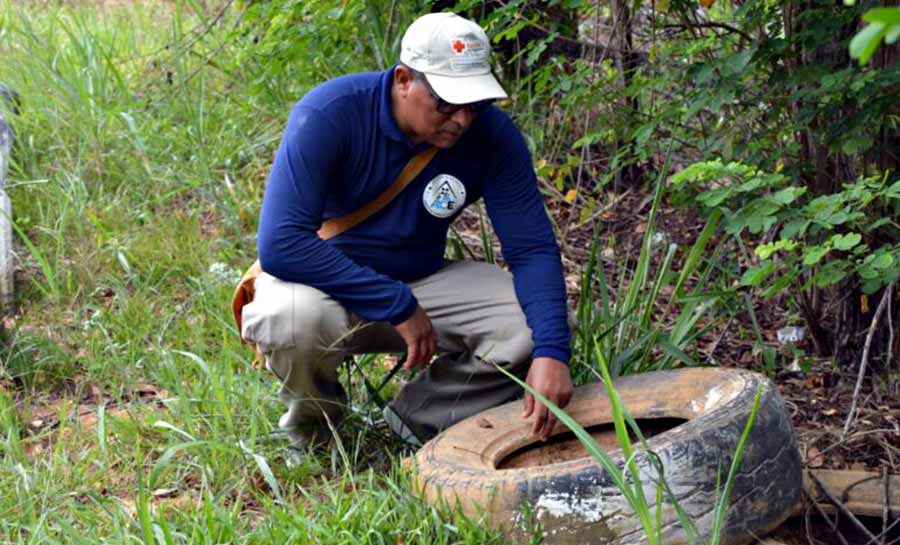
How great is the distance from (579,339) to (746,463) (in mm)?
1227

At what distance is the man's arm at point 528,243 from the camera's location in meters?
3.83

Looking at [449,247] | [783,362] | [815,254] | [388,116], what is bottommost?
[783,362]

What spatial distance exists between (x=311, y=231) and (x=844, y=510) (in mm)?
1739

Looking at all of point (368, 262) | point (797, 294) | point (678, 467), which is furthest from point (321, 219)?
point (797, 294)

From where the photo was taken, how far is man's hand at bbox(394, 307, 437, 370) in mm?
3770

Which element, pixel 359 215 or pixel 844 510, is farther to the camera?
pixel 359 215

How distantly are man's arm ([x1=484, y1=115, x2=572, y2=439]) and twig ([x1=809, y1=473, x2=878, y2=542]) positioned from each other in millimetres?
782

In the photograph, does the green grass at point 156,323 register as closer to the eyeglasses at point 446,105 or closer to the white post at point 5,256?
the white post at point 5,256

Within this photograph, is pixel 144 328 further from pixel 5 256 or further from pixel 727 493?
pixel 727 493

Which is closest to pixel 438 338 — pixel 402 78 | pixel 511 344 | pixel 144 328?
pixel 511 344

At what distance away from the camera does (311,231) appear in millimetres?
3746

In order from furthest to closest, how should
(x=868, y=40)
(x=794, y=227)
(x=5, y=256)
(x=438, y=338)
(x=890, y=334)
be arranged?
(x=5, y=256) < (x=890, y=334) < (x=438, y=338) < (x=794, y=227) < (x=868, y=40)

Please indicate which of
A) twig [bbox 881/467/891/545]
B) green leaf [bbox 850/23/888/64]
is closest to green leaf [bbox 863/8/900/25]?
green leaf [bbox 850/23/888/64]

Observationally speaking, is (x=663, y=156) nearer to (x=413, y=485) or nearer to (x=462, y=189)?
(x=462, y=189)
